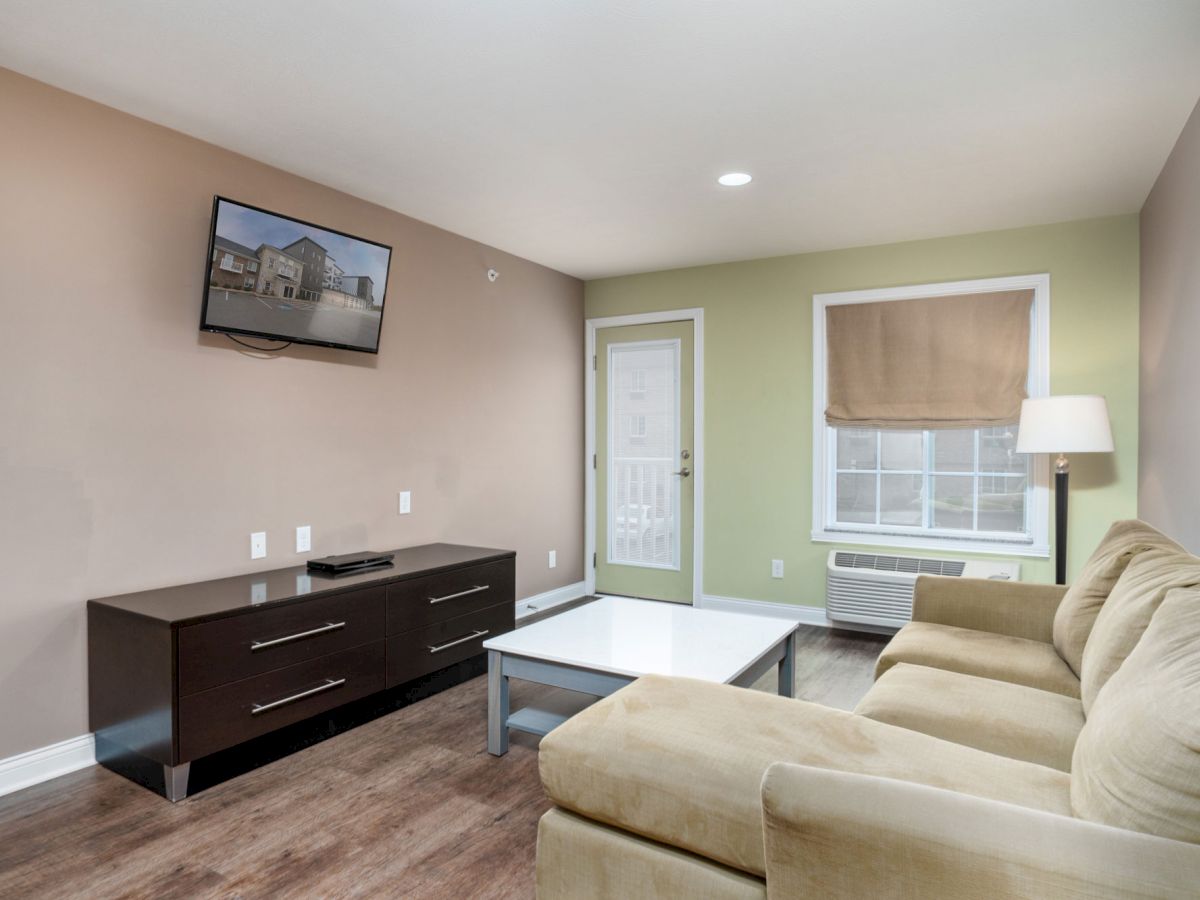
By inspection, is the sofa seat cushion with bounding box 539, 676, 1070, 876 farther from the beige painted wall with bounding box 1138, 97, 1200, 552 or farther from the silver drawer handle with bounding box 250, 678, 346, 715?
the beige painted wall with bounding box 1138, 97, 1200, 552

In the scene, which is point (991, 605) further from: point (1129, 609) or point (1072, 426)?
point (1072, 426)

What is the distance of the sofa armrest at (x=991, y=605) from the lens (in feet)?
8.70

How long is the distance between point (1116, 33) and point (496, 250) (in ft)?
10.6

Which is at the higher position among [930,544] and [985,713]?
[930,544]

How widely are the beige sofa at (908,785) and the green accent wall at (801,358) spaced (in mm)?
2221

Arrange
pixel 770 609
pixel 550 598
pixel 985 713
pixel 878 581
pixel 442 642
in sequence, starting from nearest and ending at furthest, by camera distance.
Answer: pixel 985 713 → pixel 442 642 → pixel 878 581 → pixel 770 609 → pixel 550 598

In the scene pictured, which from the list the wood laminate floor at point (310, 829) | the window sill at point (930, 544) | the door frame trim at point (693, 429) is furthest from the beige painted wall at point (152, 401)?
the window sill at point (930, 544)

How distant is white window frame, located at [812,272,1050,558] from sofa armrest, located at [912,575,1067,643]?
1392mm

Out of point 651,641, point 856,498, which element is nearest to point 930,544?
point 856,498

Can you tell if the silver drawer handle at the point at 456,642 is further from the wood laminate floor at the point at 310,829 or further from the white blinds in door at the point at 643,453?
the white blinds in door at the point at 643,453

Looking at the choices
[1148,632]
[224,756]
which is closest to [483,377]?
[224,756]

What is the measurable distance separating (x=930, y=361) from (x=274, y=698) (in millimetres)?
3794

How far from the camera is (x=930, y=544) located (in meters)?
4.29

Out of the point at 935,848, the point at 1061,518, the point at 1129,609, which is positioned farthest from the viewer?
the point at 1061,518
